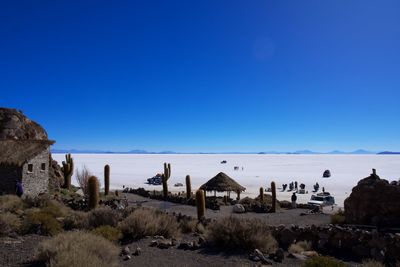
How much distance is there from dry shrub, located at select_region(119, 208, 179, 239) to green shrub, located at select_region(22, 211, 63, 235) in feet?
8.16

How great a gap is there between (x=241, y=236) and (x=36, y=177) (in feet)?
71.7

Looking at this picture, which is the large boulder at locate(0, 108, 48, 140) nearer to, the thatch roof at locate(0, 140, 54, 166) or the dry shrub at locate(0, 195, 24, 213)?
the thatch roof at locate(0, 140, 54, 166)

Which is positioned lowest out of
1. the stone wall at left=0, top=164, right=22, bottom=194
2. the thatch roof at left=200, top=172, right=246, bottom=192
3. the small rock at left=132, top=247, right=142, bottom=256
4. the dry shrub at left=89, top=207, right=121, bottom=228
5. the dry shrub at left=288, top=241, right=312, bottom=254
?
the dry shrub at left=288, top=241, right=312, bottom=254

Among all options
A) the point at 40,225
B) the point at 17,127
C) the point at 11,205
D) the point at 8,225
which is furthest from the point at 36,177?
the point at 8,225

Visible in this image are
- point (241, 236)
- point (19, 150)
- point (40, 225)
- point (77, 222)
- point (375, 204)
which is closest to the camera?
point (241, 236)

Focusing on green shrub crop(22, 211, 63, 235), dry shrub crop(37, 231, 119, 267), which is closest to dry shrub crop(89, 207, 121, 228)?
green shrub crop(22, 211, 63, 235)

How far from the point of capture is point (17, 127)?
33438mm

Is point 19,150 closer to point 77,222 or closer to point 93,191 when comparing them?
point 93,191

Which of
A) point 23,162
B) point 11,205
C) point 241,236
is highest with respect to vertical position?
point 23,162

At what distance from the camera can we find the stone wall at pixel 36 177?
86.8 ft

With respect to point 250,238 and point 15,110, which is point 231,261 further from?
point 15,110

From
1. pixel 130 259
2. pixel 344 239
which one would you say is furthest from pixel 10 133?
pixel 344 239

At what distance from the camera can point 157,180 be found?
5869cm

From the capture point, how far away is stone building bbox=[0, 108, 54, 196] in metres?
25.8
